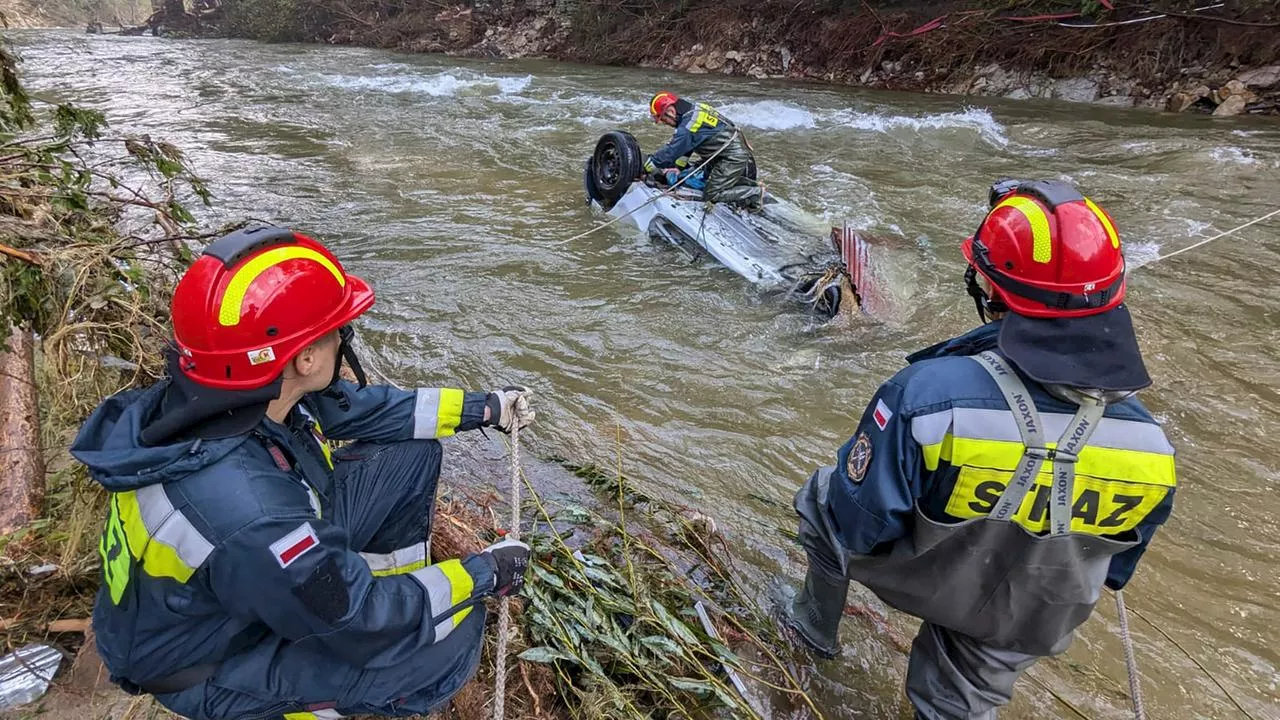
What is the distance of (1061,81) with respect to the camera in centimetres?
1218

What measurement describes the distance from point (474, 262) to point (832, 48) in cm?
1239

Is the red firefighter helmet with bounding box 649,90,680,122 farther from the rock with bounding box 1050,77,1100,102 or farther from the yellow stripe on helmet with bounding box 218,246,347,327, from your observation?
the rock with bounding box 1050,77,1100,102

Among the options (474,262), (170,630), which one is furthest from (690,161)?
(170,630)

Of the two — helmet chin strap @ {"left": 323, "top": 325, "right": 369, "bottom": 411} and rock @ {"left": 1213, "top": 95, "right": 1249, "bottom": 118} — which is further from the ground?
rock @ {"left": 1213, "top": 95, "right": 1249, "bottom": 118}

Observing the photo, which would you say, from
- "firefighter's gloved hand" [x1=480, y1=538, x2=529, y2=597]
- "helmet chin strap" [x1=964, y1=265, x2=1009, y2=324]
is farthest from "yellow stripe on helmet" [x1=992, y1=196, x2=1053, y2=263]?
"firefighter's gloved hand" [x1=480, y1=538, x2=529, y2=597]

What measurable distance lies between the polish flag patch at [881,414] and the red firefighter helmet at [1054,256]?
0.40 meters

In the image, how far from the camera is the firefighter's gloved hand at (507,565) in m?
1.82

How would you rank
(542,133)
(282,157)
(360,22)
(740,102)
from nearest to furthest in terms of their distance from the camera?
(282,157) → (542,133) → (740,102) → (360,22)

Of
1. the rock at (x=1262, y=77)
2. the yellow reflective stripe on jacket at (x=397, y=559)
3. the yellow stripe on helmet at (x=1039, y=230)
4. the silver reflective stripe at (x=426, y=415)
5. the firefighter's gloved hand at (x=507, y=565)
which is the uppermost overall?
the rock at (x=1262, y=77)

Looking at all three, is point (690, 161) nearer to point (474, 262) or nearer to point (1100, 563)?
point (474, 262)

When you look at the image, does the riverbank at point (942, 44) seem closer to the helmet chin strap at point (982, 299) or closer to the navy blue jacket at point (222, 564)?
the helmet chin strap at point (982, 299)

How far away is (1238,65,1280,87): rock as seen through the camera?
993 cm

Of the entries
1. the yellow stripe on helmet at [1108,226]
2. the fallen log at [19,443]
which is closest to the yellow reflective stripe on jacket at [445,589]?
the fallen log at [19,443]

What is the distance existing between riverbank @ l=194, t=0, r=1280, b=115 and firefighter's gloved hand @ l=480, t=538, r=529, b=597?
13016 mm
